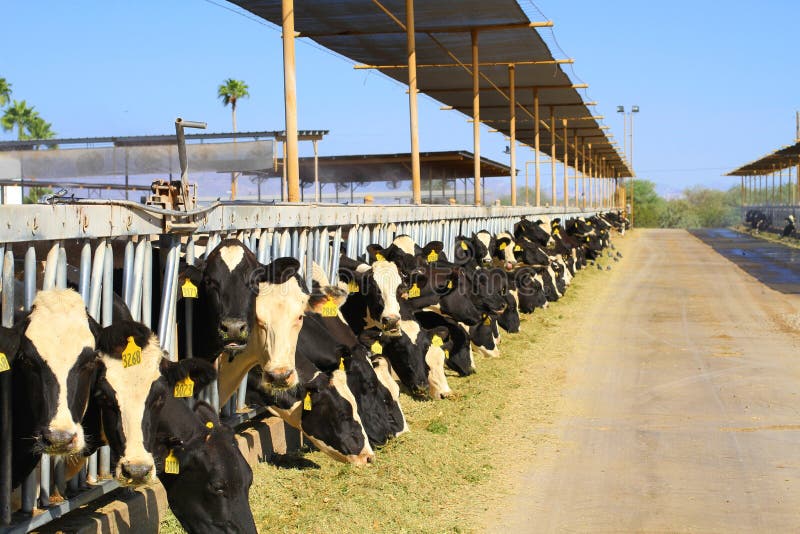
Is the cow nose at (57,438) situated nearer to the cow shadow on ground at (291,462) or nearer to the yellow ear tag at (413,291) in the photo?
the cow shadow on ground at (291,462)

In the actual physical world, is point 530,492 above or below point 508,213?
below

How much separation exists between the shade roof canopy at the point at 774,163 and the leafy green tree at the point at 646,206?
73.7ft

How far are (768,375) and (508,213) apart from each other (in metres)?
13.2

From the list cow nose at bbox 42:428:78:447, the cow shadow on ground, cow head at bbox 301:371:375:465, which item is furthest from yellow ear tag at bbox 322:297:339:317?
cow nose at bbox 42:428:78:447

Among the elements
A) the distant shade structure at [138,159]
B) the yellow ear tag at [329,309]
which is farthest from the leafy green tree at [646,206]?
the yellow ear tag at [329,309]

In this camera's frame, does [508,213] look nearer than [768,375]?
Answer: No

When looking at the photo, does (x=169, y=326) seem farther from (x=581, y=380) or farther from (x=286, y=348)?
(x=581, y=380)

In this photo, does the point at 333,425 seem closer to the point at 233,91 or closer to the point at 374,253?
the point at 374,253

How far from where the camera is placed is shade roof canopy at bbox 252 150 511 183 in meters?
36.0

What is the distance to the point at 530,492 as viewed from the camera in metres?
7.75

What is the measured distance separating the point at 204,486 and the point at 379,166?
32.8 metres

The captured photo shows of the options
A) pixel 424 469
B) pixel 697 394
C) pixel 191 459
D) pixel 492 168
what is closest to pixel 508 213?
pixel 697 394

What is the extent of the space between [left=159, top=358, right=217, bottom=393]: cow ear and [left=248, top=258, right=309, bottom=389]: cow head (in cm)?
126

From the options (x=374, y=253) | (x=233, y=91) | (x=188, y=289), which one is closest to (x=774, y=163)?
(x=233, y=91)
